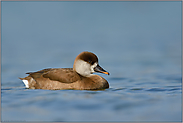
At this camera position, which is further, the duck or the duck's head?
the duck's head

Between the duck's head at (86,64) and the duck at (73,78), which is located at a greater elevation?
the duck's head at (86,64)

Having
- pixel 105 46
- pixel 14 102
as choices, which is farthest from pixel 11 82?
pixel 105 46

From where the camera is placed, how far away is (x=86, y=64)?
Answer: 875cm

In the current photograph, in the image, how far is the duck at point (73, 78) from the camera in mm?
8312

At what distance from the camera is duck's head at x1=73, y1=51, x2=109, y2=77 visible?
872 centimetres

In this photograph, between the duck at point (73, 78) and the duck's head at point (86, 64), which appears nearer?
the duck at point (73, 78)

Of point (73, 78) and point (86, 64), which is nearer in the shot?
point (73, 78)

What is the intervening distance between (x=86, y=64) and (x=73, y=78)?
2.13 ft

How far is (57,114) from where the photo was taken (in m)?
5.96

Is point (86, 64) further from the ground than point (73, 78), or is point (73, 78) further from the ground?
point (86, 64)

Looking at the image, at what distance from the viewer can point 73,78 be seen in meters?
8.34

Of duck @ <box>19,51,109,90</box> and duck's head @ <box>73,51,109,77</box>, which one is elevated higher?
duck's head @ <box>73,51,109,77</box>

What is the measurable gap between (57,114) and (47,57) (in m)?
10.4

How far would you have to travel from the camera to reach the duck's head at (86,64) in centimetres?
872
